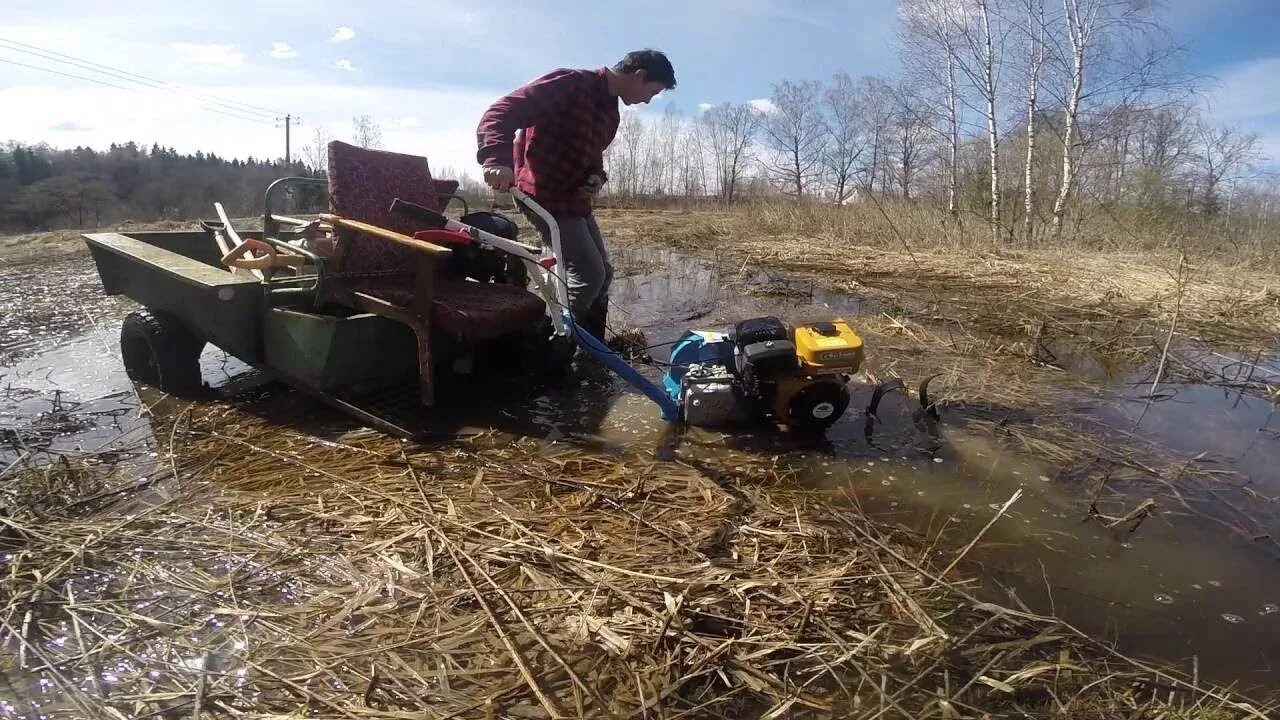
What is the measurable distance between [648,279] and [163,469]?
23.9ft

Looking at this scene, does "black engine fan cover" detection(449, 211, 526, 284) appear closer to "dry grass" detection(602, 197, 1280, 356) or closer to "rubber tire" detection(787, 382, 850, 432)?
"rubber tire" detection(787, 382, 850, 432)

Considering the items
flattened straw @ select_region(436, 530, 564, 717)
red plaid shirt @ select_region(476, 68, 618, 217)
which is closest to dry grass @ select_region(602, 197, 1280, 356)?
red plaid shirt @ select_region(476, 68, 618, 217)

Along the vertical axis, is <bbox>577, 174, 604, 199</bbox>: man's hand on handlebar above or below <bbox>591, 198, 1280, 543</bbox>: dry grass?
above

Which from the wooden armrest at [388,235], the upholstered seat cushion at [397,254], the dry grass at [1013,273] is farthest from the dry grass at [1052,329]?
the wooden armrest at [388,235]

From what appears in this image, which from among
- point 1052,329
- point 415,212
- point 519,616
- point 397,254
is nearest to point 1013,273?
point 1052,329

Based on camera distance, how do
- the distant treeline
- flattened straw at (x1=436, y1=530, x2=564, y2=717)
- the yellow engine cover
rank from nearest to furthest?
flattened straw at (x1=436, y1=530, x2=564, y2=717)
the yellow engine cover
the distant treeline

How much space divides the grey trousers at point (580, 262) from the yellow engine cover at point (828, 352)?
1596 millimetres

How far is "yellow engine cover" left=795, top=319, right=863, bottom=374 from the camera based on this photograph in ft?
10.4

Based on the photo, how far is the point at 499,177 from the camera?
364cm

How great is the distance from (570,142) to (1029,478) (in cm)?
316

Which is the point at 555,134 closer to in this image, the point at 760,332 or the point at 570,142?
the point at 570,142

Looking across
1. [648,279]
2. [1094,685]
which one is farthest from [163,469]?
[648,279]

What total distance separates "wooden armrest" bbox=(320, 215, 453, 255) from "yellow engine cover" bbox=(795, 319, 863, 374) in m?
1.77

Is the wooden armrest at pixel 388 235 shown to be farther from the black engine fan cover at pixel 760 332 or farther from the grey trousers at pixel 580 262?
the black engine fan cover at pixel 760 332
